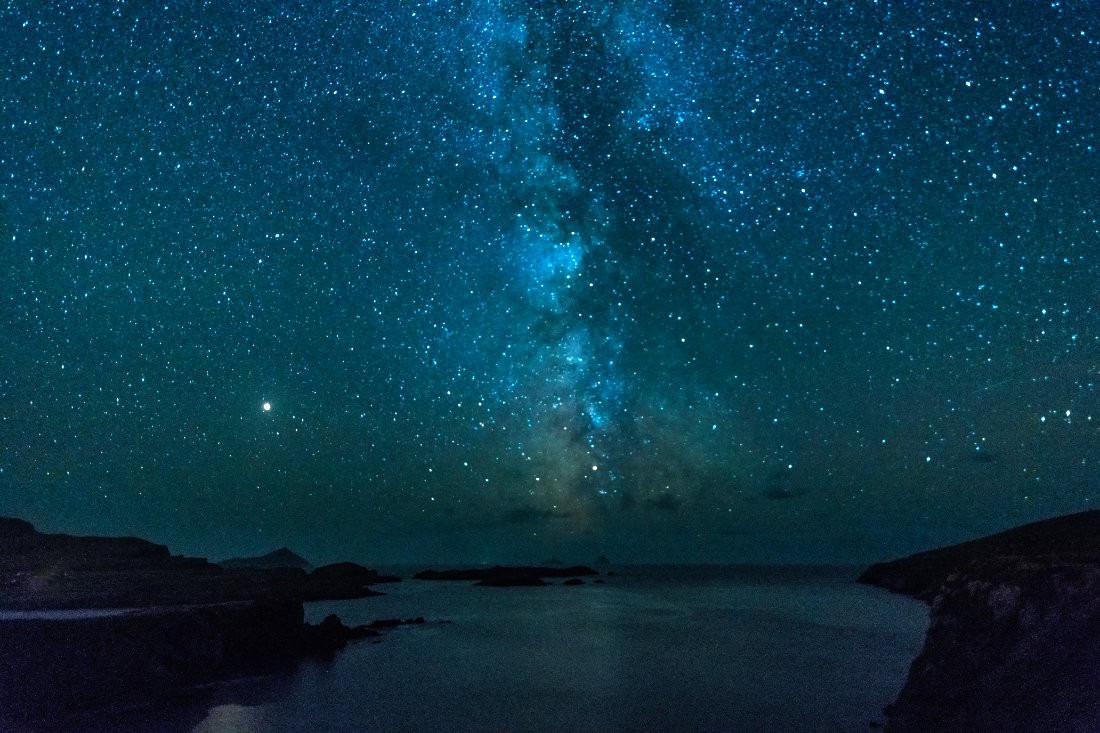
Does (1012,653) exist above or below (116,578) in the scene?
above

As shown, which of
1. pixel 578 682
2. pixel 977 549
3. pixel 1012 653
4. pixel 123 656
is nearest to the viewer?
pixel 1012 653

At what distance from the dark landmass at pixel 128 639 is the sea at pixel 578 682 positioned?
1.54 meters

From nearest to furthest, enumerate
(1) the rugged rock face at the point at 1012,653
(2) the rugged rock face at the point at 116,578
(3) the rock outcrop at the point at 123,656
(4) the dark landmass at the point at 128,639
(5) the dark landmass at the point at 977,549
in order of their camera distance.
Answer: (1) the rugged rock face at the point at 1012,653
(3) the rock outcrop at the point at 123,656
(4) the dark landmass at the point at 128,639
(2) the rugged rock face at the point at 116,578
(5) the dark landmass at the point at 977,549

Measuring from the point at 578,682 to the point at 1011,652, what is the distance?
20.0 metres

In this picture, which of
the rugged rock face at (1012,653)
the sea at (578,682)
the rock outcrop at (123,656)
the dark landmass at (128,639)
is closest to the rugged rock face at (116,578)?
the dark landmass at (128,639)

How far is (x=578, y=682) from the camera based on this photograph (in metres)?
31.7

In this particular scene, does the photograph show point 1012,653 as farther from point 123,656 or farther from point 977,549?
point 977,549

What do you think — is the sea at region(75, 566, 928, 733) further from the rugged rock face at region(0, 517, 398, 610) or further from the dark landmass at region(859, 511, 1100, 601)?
the dark landmass at region(859, 511, 1100, 601)

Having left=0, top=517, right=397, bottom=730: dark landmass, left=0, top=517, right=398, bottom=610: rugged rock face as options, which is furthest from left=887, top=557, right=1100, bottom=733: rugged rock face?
left=0, top=517, right=398, bottom=610: rugged rock face

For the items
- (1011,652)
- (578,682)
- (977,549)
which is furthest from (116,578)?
(977,549)

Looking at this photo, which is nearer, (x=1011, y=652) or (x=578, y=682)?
(x=1011, y=652)

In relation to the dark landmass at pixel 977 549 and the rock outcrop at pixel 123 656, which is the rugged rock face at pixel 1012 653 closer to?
the rock outcrop at pixel 123 656

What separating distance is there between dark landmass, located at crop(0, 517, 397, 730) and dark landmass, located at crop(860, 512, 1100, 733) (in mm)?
27207

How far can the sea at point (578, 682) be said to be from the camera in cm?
2297
